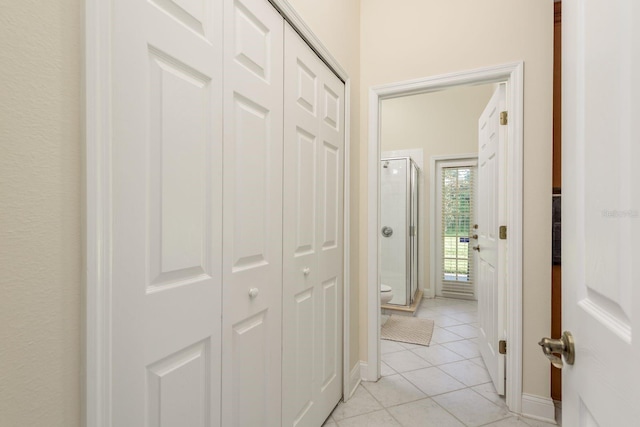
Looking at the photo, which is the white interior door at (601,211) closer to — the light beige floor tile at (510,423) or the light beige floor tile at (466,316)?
the light beige floor tile at (510,423)

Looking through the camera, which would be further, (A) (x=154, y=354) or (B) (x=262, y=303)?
(B) (x=262, y=303)

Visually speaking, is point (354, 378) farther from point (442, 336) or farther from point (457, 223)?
point (457, 223)

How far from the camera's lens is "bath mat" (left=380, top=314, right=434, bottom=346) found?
3.04 metres

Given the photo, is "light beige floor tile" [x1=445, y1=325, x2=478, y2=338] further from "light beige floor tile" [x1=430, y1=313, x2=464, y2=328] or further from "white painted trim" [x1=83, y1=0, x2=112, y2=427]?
"white painted trim" [x1=83, y1=0, x2=112, y2=427]

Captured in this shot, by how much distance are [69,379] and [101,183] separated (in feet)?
1.27

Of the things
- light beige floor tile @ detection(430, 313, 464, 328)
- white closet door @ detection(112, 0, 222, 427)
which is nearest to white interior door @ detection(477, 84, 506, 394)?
light beige floor tile @ detection(430, 313, 464, 328)

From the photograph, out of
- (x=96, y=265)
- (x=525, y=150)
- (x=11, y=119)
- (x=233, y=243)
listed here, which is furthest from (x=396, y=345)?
(x=11, y=119)

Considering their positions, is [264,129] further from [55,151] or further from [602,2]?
[602,2]

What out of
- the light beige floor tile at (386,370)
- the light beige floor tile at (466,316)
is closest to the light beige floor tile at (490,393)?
the light beige floor tile at (386,370)

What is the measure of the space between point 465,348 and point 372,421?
1415 mm

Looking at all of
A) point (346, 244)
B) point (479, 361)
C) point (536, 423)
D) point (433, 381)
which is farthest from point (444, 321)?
point (346, 244)

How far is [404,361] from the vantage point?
258 centimetres

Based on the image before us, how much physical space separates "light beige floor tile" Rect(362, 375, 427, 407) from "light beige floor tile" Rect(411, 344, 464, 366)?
439 millimetres

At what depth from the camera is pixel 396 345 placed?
292 centimetres
